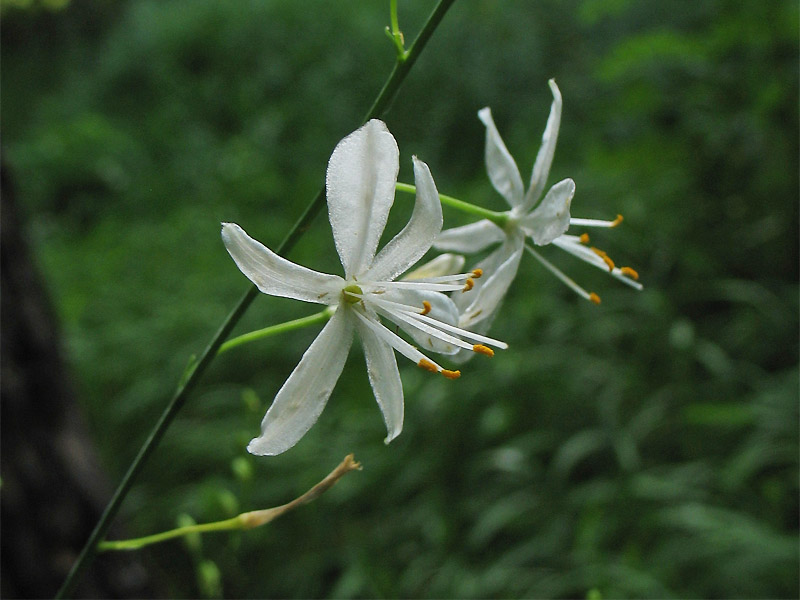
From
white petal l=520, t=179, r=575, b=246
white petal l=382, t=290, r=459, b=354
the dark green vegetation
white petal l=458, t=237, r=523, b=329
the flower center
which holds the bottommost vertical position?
the flower center

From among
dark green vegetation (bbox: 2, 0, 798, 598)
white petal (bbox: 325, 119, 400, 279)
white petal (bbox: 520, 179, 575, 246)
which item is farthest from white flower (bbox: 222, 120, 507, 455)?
dark green vegetation (bbox: 2, 0, 798, 598)

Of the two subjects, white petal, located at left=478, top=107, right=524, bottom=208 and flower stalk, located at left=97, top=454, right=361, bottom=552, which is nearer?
flower stalk, located at left=97, top=454, right=361, bottom=552

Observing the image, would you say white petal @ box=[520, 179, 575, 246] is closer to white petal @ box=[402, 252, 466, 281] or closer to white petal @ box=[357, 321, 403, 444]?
white petal @ box=[402, 252, 466, 281]

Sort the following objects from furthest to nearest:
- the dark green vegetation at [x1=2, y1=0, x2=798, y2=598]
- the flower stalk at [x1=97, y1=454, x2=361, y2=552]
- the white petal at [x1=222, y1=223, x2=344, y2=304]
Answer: the dark green vegetation at [x1=2, y1=0, x2=798, y2=598]
the flower stalk at [x1=97, y1=454, x2=361, y2=552]
the white petal at [x1=222, y1=223, x2=344, y2=304]

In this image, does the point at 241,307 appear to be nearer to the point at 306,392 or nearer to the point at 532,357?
the point at 306,392

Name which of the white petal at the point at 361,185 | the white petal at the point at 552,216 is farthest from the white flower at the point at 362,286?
the white petal at the point at 552,216

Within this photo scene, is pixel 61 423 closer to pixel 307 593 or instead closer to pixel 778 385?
pixel 307 593

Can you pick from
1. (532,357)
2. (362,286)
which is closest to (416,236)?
(362,286)

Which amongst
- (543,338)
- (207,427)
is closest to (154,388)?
(207,427)
